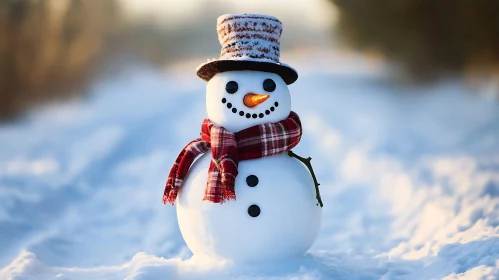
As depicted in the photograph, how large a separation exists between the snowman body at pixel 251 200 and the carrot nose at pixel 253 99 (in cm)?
2

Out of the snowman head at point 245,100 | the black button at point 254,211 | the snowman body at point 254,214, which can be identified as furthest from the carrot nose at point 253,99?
the black button at point 254,211

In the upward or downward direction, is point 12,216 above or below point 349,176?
below

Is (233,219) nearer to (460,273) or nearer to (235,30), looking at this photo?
(235,30)

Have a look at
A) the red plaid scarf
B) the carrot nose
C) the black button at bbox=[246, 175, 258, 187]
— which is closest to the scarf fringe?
the red plaid scarf

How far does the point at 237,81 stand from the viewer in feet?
6.75

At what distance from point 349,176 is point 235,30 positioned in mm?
1855

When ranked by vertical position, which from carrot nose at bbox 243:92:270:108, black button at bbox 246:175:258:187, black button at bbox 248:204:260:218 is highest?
carrot nose at bbox 243:92:270:108

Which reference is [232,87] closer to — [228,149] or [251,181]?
[228,149]

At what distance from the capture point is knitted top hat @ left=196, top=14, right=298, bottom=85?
2.05m

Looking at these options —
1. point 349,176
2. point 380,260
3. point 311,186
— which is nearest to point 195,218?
point 311,186

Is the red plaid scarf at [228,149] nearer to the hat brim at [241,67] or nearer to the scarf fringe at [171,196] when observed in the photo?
the scarf fringe at [171,196]

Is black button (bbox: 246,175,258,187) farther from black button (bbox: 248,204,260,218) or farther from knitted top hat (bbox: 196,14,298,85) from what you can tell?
knitted top hat (bbox: 196,14,298,85)

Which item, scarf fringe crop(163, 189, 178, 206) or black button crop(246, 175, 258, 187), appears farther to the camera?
scarf fringe crop(163, 189, 178, 206)

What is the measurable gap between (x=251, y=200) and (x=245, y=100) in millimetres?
330
